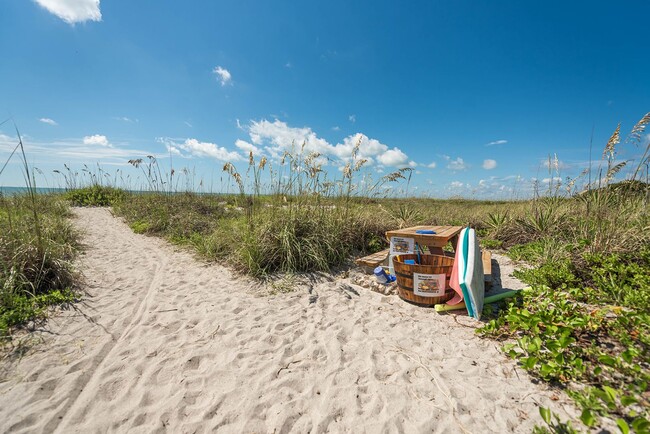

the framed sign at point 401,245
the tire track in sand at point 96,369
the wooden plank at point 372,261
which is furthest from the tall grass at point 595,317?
the tire track in sand at point 96,369

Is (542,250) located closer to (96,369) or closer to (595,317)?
(595,317)

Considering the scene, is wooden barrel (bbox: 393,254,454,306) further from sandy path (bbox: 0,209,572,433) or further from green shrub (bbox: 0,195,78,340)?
green shrub (bbox: 0,195,78,340)

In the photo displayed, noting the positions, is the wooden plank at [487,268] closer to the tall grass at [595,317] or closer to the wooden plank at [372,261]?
the tall grass at [595,317]

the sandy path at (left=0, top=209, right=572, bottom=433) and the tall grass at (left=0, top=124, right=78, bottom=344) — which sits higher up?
the tall grass at (left=0, top=124, right=78, bottom=344)

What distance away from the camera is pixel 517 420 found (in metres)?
1.89

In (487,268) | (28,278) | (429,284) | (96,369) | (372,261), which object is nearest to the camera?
(96,369)

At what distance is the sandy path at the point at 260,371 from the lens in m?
1.94

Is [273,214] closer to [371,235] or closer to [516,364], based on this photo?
[371,235]

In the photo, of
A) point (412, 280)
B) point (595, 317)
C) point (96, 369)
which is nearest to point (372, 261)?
point (412, 280)

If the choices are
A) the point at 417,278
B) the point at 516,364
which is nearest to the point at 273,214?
the point at 417,278

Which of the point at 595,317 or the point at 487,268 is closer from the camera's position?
the point at 595,317

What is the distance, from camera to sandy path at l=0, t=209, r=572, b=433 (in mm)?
1940

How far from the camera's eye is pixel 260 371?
246cm

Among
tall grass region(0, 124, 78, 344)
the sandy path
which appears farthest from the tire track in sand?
tall grass region(0, 124, 78, 344)
